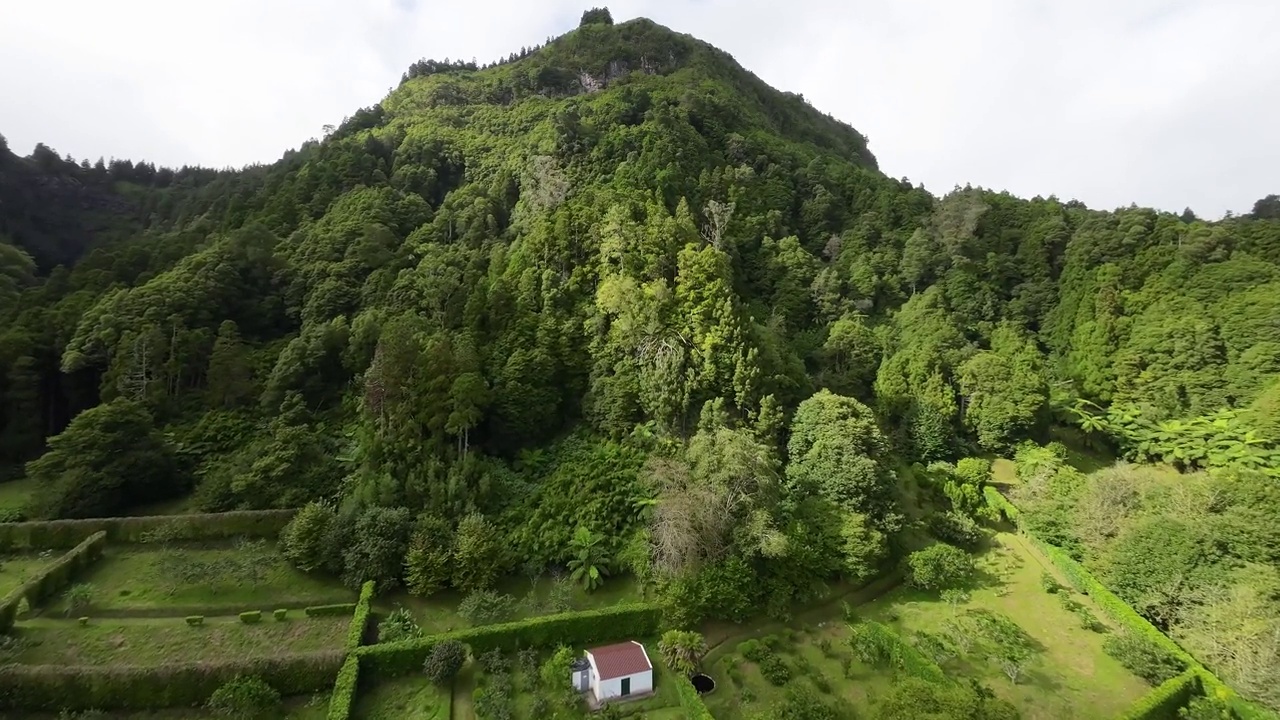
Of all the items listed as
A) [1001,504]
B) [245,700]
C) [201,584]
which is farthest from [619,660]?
Answer: [1001,504]

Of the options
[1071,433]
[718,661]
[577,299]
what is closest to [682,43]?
[577,299]

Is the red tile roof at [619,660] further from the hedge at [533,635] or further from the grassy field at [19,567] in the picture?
the grassy field at [19,567]

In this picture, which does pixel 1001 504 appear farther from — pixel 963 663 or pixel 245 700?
pixel 245 700

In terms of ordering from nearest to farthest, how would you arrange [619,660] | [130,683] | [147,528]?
[130,683]
[619,660]
[147,528]

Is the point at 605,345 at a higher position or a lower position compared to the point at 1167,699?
higher

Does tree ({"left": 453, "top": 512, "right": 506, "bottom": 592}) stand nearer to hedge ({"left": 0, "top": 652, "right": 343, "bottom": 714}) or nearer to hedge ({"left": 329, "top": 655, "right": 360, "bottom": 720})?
hedge ({"left": 329, "top": 655, "right": 360, "bottom": 720})

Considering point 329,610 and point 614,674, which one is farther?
point 329,610
